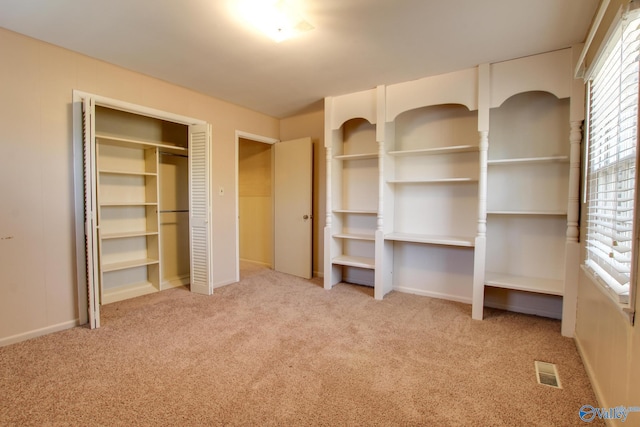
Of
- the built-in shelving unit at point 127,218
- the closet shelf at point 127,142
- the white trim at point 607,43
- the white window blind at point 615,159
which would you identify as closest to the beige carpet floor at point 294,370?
the built-in shelving unit at point 127,218

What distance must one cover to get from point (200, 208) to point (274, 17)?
91.9 inches

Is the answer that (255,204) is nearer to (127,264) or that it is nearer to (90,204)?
(127,264)

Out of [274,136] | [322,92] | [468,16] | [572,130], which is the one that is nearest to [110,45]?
[322,92]

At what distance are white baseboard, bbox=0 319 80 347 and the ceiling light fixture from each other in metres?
2.99

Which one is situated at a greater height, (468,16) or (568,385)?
(468,16)

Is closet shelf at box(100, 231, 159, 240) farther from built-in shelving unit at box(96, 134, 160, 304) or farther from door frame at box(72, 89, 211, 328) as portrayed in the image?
door frame at box(72, 89, 211, 328)

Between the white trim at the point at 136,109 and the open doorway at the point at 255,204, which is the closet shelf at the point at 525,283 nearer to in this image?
the open doorway at the point at 255,204

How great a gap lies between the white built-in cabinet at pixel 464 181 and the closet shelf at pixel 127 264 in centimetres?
220

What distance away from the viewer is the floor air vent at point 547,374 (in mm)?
1915

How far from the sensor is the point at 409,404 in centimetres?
171

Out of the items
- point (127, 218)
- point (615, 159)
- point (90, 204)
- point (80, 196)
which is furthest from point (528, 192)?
point (127, 218)

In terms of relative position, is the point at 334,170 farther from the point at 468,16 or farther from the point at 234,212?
the point at 468,16

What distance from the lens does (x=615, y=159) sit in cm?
169

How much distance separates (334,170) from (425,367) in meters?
2.52
